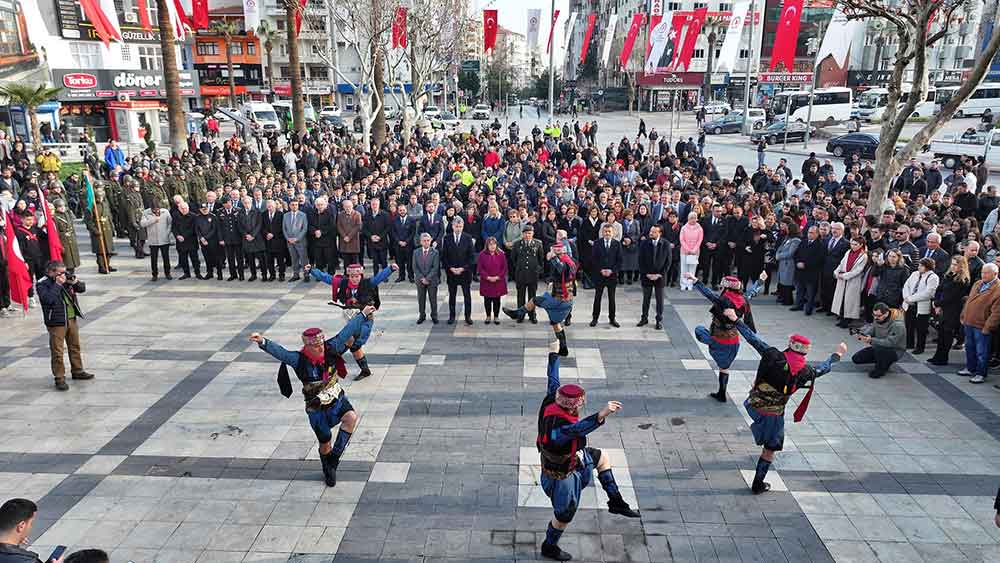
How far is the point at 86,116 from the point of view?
4078 centimetres

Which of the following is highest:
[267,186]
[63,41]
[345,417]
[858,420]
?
[63,41]

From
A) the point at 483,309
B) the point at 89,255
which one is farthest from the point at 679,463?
the point at 89,255

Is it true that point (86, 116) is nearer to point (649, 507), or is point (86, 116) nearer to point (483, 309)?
point (483, 309)

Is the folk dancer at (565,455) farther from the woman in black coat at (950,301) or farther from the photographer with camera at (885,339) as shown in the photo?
the woman in black coat at (950,301)

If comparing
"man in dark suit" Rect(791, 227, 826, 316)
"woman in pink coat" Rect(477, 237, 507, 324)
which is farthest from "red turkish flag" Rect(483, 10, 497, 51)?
"woman in pink coat" Rect(477, 237, 507, 324)

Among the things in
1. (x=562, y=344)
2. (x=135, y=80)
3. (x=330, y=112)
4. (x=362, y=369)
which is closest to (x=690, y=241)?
(x=562, y=344)

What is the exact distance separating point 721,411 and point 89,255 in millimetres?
16034

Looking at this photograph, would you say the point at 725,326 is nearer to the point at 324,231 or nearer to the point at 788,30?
the point at 324,231

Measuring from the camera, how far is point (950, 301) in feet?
33.0

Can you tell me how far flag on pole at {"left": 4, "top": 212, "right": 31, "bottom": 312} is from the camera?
1173 centimetres

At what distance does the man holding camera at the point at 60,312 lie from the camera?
9.02 m

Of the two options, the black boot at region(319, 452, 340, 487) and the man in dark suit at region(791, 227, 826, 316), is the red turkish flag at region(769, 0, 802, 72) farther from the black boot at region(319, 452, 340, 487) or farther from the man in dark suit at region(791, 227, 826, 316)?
the black boot at region(319, 452, 340, 487)

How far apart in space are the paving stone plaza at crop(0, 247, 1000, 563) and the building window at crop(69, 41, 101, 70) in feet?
114

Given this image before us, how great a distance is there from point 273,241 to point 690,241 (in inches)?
351
